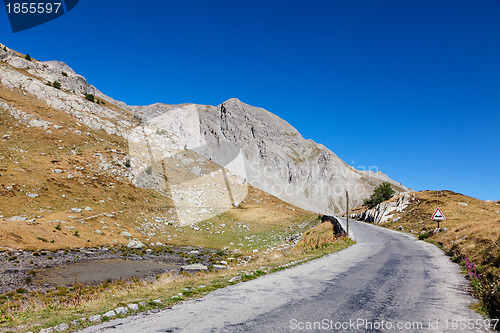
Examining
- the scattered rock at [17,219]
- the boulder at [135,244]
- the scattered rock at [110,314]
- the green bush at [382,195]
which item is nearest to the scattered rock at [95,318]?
the scattered rock at [110,314]

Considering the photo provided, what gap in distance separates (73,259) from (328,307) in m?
25.3

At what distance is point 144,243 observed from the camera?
34.4 metres

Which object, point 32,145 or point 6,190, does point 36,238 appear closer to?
point 6,190

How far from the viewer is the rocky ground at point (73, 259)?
17.1m

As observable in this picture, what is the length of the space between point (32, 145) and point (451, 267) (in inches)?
2236

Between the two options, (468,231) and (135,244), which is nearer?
(468,231)

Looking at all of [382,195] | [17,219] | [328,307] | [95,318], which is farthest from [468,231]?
[382,195]

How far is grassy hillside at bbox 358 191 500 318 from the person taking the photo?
8701 millimetres

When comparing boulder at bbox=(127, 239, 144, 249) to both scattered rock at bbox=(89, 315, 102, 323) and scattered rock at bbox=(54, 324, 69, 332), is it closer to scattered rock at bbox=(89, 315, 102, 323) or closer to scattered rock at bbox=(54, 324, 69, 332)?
scattered rock at bbox=(89, 315, 102, 323)

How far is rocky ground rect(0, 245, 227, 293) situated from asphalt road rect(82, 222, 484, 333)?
12497 millimetres

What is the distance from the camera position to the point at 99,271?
21.2 meters

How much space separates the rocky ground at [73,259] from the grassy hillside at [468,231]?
16565 millimetres

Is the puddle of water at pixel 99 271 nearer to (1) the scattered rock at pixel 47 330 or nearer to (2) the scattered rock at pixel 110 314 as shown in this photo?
(2) the scattered rock at pixel 110 314

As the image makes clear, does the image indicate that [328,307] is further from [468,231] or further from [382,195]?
[382,195]
